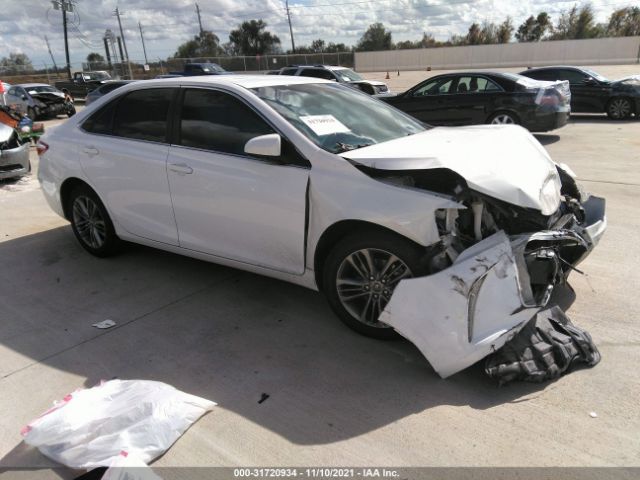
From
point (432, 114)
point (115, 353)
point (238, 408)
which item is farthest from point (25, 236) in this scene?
point (432, 114)

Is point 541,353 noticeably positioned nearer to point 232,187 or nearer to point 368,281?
point 368,281

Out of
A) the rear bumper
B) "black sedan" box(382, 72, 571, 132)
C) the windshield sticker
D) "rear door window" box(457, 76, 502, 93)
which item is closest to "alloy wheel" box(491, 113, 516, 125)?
"black sedan" box(382, 72, 571, 132)

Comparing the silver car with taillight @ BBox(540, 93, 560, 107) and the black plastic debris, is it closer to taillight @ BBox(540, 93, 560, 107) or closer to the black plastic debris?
the black plastic debris

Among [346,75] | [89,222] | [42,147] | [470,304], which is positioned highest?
[42,147]

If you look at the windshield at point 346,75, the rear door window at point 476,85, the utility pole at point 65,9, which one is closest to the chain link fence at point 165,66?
the utility pole at point 65,9

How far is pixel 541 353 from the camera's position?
300cm

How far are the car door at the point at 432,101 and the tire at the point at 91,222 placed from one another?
28.4 ft

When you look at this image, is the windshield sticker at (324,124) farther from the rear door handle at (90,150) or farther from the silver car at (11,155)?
the silver car at (11,155)

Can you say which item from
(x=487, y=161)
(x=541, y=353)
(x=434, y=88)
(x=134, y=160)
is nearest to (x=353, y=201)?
(x=487, y=161)

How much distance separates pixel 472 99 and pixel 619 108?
17.6 ft

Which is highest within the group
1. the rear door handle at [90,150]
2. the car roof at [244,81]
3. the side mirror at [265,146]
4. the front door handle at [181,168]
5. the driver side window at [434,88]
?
the car roof at [244,81]

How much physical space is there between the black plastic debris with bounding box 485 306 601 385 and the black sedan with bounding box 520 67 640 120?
40.4ft

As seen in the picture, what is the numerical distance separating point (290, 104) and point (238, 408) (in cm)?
223

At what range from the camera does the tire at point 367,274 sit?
10.4ft
